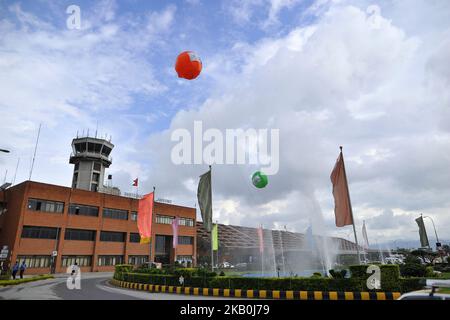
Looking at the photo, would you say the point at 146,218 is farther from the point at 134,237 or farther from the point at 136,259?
the point at 136,259

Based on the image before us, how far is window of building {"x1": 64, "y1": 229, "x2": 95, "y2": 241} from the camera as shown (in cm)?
4478

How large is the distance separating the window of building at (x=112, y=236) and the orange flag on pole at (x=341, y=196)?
42827 mm

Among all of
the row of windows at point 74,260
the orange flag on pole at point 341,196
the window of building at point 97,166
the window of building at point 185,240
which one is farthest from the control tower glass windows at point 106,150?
the orange flag on pole at point 341,196

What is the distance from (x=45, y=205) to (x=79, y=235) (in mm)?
6939

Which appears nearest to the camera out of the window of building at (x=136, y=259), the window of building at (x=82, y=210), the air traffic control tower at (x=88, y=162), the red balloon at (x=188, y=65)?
the red balloon at (x=188, y=65)

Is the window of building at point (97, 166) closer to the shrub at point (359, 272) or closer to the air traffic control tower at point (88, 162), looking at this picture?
the air traffic control tower at point (88, 162)

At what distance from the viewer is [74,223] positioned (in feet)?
149

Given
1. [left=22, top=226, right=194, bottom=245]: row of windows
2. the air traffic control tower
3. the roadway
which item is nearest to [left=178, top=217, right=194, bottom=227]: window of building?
[left=22, top=226, right=194, bottom=245]: row of windows

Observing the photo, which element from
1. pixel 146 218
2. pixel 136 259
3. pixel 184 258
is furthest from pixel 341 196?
pixel 184 258

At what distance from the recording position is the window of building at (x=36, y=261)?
3959 cm

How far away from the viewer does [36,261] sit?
40781 mm
